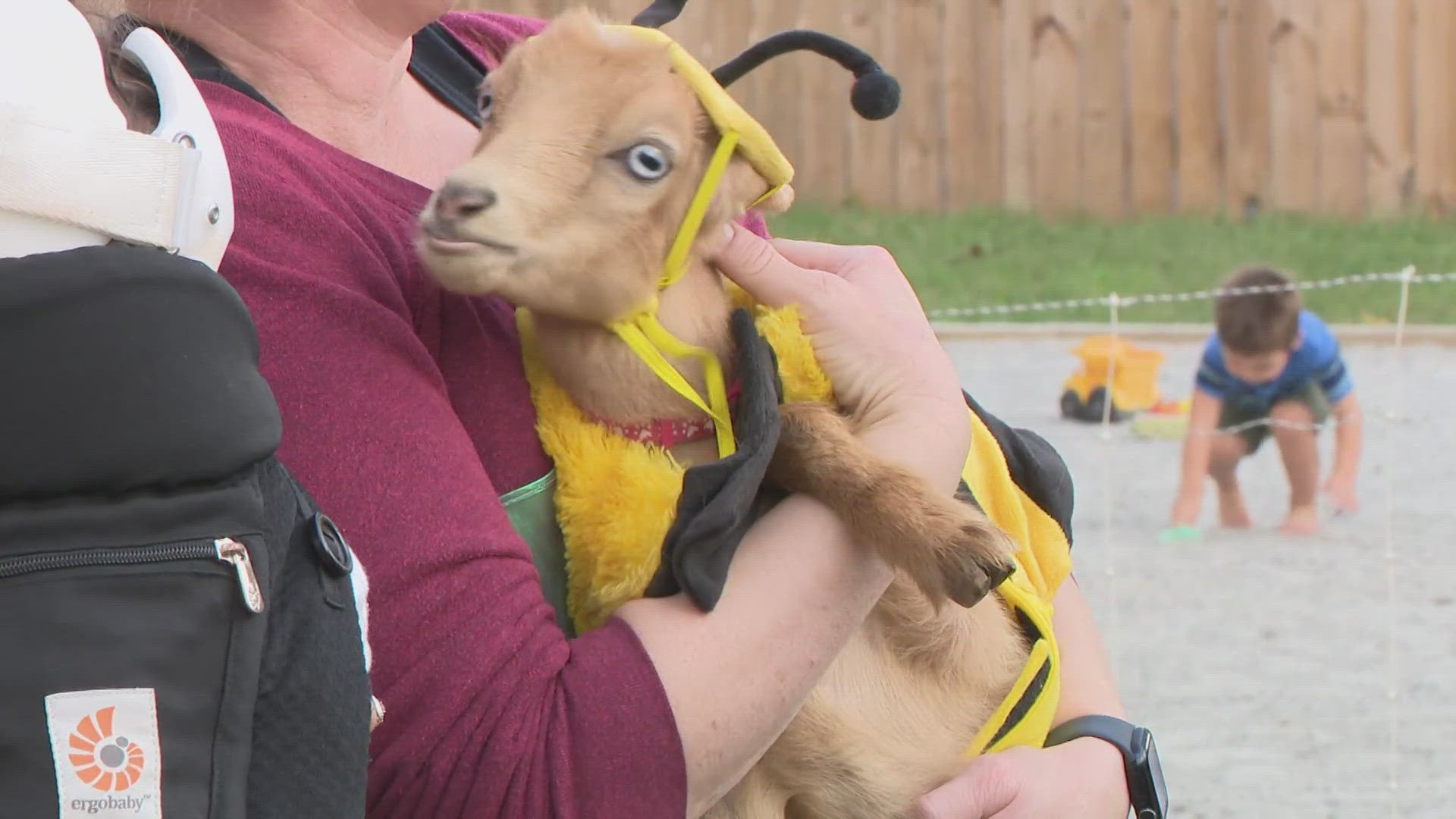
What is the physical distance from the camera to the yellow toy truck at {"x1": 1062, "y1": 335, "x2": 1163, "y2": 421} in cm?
700

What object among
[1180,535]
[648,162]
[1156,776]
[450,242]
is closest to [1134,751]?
[1156,776]

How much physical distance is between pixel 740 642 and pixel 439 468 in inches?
11.3

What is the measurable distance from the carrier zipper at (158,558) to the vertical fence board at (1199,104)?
10.0m

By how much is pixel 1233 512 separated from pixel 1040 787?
4.71m

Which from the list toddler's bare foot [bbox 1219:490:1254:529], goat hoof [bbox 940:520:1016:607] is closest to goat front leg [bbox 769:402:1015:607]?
goat hoof [bbox 940:520:1016:607]

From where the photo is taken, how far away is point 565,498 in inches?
66.2

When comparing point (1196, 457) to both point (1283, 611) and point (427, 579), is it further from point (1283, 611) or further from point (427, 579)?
point (427, 579)

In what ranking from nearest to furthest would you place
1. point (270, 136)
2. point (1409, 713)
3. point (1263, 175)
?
point (270, 136), point (1409, 713), point (1263, 175)

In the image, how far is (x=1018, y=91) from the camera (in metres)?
10.7

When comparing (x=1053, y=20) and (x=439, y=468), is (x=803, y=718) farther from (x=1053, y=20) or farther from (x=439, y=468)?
(x=1053, y=20)

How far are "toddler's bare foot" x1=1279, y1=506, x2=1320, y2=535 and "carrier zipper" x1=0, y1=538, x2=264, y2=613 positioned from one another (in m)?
5.53

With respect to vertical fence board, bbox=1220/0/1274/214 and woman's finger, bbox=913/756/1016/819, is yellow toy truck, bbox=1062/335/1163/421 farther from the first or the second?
woman's finger, bbox=913/756/1016/819

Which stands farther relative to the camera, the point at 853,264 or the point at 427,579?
the point at 853,264

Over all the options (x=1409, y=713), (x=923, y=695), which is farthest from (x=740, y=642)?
(x=1409, y=713)
